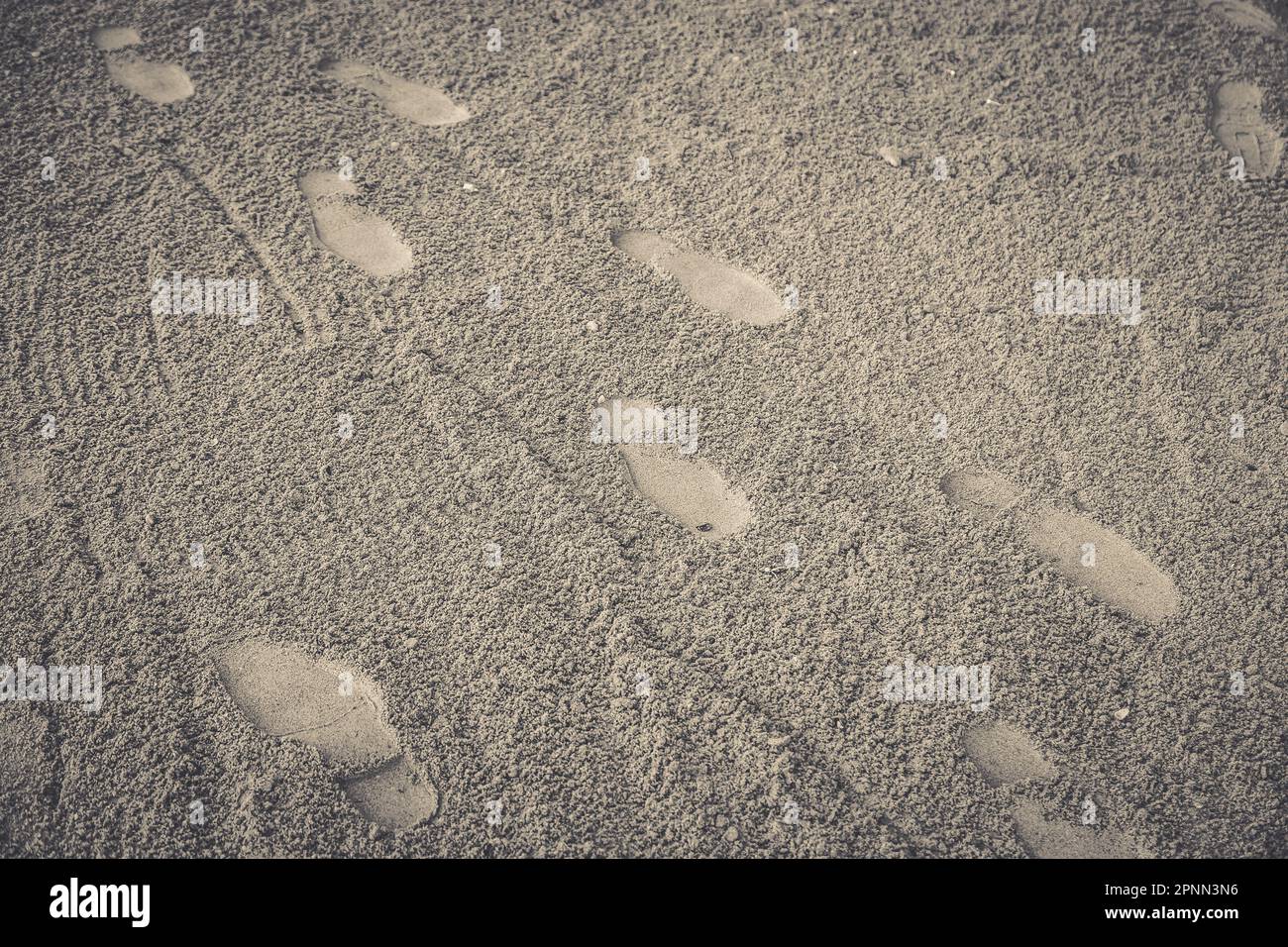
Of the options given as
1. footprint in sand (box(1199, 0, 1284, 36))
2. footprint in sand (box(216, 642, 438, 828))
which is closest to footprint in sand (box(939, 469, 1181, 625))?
footprint in sand (box(216, 642, 438, 828))

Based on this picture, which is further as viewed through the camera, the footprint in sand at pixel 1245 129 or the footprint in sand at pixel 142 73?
the footprint in sand at pixel 142 73

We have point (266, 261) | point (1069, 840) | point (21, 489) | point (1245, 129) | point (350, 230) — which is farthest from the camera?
point (1245, 129)

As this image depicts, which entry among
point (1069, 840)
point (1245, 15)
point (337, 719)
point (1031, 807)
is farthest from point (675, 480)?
point (1245, 15)

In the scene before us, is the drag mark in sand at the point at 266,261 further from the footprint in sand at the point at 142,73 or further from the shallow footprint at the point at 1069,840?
the shallow footprint at the point at 1069,840

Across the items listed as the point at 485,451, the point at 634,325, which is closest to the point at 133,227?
the point at 485,451

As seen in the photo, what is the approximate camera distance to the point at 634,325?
11.4 ft

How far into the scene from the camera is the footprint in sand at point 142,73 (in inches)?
159

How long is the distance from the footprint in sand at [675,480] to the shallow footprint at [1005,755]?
900 mm

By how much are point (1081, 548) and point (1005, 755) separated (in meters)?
0.75

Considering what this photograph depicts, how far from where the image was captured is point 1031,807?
8.50ft

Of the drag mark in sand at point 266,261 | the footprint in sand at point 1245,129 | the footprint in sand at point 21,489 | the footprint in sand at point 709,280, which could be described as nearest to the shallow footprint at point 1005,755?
the footprint in sand at point 709,280

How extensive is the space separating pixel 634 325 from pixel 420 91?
5.11 feet

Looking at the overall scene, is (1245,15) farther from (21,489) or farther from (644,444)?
(21,489)

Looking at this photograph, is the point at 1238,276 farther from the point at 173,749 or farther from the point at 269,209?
the point at 173,749
